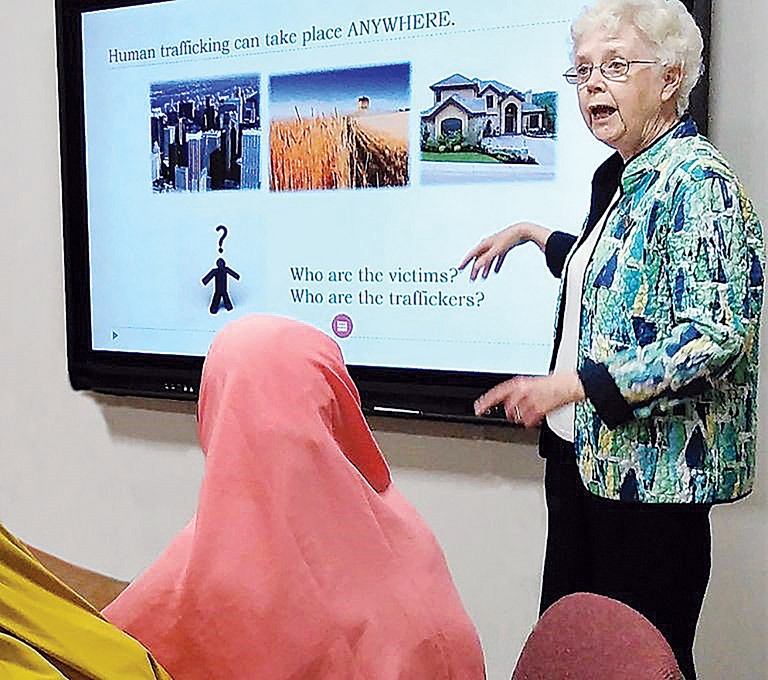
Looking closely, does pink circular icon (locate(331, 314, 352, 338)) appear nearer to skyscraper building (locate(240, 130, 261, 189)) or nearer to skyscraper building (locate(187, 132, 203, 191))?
skyscraper building (locate(240, 130, 261, 189))

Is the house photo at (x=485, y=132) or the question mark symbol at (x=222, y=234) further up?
the house photo at (x=485, y=132)

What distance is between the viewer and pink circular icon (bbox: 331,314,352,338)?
7.91ft

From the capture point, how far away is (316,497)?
104 cm

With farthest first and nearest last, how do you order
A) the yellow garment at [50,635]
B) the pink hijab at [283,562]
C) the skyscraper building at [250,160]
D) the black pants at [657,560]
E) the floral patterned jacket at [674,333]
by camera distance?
the skyscraper building at [250,160]
the black pants at [657,560]
the floral patterned jacket at [674,333]
the pink hijab at [283,562]
the yellow garment at [50,635]

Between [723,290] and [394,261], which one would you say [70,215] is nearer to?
→ [394,261]

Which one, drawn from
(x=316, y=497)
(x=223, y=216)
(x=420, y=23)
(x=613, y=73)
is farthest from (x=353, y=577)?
(x=223, y=216)

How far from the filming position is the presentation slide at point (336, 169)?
217cm

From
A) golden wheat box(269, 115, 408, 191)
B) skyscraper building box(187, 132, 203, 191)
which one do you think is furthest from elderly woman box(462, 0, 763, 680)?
skyscraper building box(187, 132, 203, 191)

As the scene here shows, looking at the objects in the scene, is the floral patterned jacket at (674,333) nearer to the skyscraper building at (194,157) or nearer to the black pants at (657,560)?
the black pants at (657,560)

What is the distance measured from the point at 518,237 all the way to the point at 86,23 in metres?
1.21

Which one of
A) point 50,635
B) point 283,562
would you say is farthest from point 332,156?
point 50,635

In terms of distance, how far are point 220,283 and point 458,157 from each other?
2.15 ft

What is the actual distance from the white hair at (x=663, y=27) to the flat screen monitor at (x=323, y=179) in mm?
329

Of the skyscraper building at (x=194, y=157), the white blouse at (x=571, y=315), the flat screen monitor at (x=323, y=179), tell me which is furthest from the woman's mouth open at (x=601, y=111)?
the skyscraper building at (x=194, y=157)
